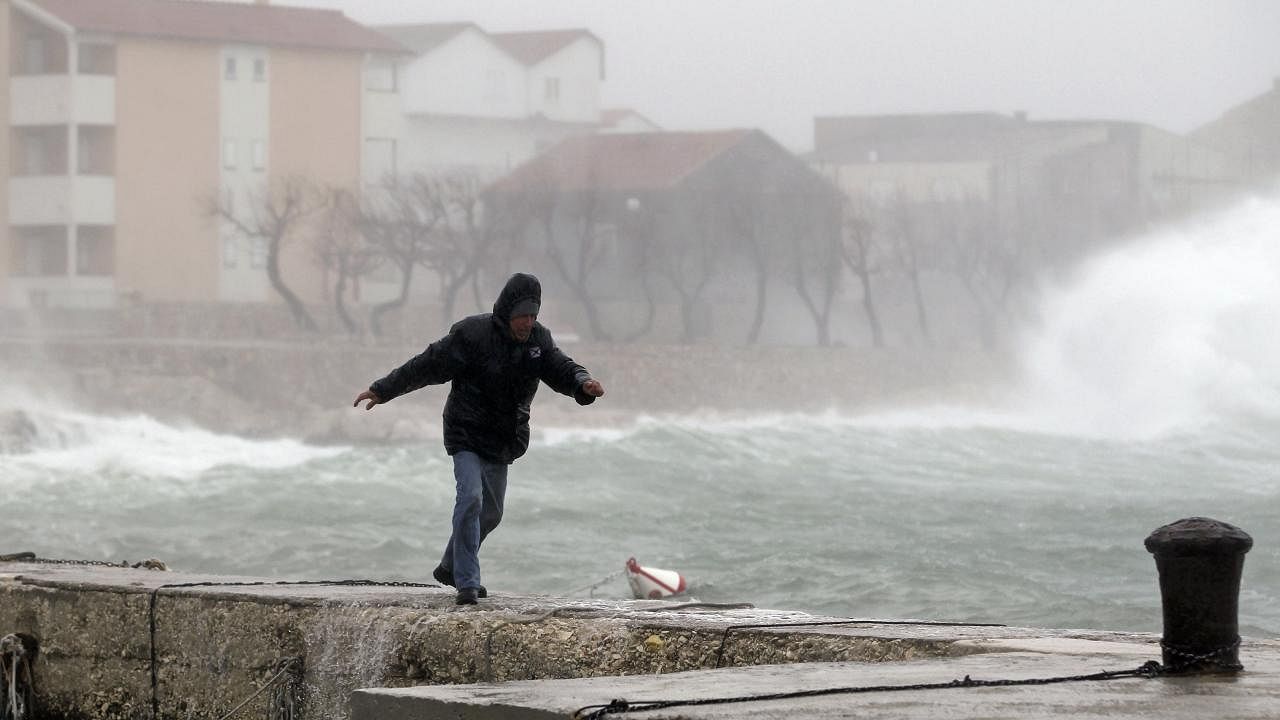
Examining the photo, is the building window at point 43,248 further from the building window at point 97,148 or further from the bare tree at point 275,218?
the bare tree at point 275,218

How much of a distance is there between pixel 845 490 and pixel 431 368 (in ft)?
96.2

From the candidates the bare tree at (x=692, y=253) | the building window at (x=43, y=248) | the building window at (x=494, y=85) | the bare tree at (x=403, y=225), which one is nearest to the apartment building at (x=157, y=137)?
the building window at (x=43, y=248)

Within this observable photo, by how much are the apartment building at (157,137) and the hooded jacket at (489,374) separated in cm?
4567

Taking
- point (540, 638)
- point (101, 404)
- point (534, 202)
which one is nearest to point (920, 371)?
point (534, 202)

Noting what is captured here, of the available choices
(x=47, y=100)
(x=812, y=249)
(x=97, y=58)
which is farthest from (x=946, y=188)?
(x=47, y=100)

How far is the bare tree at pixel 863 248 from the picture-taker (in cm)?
6369

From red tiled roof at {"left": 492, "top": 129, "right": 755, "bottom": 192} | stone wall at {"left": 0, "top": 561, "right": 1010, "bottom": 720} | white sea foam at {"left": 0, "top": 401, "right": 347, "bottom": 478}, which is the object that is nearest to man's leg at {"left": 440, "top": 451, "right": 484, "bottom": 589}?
stone wall at {"left": 0, "top": 561, "right": 1010, "bottom": 720}

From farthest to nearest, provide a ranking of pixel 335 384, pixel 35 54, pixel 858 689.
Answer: pixel 35 54
pixel 335 384
pixel 858 689

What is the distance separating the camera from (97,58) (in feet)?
178

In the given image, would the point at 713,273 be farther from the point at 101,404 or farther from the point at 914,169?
the point at 914,169

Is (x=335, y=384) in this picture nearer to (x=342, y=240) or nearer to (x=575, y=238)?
(x=342, y=240)

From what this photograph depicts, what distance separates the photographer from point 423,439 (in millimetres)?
46344

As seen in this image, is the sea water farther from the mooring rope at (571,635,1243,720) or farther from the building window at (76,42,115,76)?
the building window at (76,42,115,76)

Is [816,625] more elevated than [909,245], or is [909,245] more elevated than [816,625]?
[909,245]
